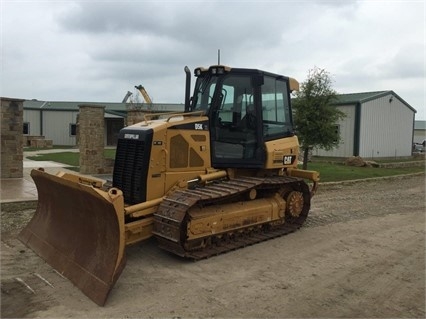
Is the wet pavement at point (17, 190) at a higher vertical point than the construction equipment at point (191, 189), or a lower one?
lower

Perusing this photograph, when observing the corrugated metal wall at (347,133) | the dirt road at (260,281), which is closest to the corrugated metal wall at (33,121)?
the corrugated metal wall at (347,133)

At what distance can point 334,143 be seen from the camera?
16.3 metres

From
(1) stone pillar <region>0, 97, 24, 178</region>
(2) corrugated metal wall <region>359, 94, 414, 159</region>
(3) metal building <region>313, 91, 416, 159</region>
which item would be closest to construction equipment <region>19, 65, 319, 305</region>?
(1) stone pillar <region>0, 97, 24, 178</region>

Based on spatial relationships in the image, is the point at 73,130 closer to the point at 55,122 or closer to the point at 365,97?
the point at 55,122

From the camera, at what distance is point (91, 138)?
47.3 feet

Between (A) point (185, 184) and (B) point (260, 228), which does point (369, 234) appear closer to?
(B) point (260, 228)

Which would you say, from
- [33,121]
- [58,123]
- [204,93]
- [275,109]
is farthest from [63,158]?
[33,121]

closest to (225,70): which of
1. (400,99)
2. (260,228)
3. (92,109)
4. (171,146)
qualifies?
(171,146)

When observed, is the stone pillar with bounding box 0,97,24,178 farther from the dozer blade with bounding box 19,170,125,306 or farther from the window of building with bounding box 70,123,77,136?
the window of building with bounding box 70,123,77,136

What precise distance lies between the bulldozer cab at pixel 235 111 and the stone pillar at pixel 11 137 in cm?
736

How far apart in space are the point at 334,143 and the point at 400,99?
15.5 metres

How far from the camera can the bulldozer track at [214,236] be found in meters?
5.81

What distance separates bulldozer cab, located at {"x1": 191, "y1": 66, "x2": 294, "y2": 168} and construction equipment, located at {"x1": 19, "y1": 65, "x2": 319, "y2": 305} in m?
0.02

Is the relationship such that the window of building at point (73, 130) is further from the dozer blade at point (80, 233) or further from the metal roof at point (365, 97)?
the dozer blade at point (80, 233)
